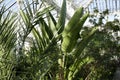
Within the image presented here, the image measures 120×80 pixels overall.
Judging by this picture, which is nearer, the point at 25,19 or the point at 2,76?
the point at 2,76

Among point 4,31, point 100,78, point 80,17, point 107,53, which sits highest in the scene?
point 4,31

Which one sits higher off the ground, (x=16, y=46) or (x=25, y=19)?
(x=25, y=19)

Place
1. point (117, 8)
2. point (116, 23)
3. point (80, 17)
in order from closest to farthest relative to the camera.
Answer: point (80, 17)
point (116, 23)
point (117, 8)

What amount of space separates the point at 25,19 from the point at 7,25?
20cm

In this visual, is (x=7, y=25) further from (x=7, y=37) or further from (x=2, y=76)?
(x=2, y=76)

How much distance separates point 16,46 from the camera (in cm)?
301

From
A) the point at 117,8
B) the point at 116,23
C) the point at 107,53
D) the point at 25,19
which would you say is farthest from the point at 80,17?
the point at 117,8

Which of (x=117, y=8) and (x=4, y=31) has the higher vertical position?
(x=4, y=31)

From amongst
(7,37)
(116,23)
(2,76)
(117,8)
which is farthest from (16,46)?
(117,8)

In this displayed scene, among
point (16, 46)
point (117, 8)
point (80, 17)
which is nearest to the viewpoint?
point (16, 46)

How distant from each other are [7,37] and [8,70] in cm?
30

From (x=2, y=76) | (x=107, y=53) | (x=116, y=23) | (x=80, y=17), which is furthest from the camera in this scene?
(x=116, y=23)

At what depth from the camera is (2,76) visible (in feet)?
9.29

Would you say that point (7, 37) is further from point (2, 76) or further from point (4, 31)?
point (2, 76)
